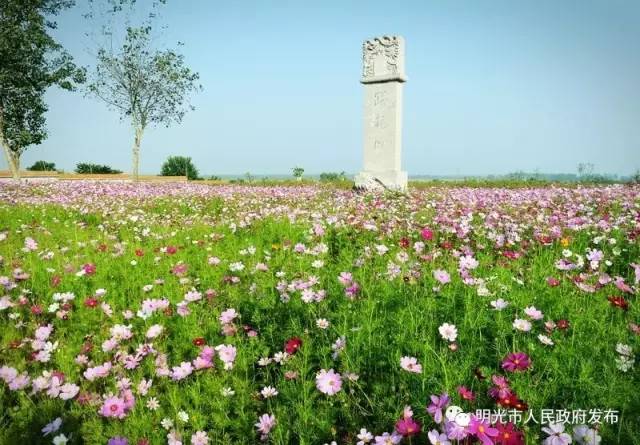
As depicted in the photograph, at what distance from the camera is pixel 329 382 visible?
6.29 feet

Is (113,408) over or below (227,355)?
below

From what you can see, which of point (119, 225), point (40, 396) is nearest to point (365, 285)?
point (40, 396)

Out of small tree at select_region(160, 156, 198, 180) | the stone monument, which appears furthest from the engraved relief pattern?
small tree at select_region(160, 156, 198, 180)

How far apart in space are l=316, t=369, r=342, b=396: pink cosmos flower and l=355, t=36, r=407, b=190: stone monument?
38.3ft

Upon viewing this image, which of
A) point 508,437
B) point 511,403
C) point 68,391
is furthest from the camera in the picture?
point 68,391

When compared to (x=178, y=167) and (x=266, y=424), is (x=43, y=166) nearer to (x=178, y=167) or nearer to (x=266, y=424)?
(x=178, y=167)

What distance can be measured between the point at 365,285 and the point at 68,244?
4.39m

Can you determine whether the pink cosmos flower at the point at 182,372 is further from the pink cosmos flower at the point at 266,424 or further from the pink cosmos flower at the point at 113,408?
the pink cosmos flower at the point at 266,424

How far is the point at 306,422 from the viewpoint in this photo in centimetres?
186

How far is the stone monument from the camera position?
1346 cm

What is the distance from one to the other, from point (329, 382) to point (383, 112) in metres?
12.7

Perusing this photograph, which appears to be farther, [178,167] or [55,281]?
[178,167]

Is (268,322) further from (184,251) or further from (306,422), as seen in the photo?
(184,251)

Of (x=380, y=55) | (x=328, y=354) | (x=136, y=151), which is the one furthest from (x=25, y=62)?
(x=328, y=354)
